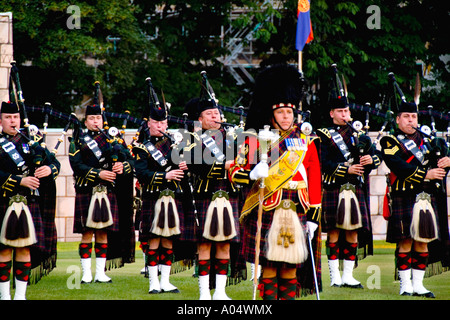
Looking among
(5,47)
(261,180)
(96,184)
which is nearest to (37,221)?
(96,184)

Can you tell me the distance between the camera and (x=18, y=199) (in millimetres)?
8078

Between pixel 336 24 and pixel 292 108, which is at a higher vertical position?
pixel 336 24

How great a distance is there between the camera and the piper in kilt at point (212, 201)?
8320 millimetres

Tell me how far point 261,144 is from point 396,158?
96.3 inches

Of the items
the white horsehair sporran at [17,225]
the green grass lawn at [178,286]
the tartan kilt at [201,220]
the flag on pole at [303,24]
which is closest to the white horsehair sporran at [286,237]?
the tartan kilt at [201,220]

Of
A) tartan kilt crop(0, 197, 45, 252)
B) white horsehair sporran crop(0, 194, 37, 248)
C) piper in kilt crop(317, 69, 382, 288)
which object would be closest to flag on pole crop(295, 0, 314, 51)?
piper in kilt crop(317, 69, 382, 288)

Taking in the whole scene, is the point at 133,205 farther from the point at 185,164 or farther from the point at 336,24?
the point at 336,24

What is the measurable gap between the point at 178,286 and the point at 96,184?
4.97 ft

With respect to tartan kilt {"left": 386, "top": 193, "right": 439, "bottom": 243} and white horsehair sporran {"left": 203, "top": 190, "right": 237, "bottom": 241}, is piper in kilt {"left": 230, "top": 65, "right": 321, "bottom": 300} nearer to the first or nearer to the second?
white horsehair sporran {"left": 203, "top": 190, "right": 237, "bottom": 241}

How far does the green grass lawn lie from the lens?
8.70m

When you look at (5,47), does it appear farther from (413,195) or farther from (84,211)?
(413,195)

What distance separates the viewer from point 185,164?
8.72 m

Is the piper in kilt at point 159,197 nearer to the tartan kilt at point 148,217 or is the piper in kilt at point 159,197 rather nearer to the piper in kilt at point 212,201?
the tartan kilt at point 148,217
